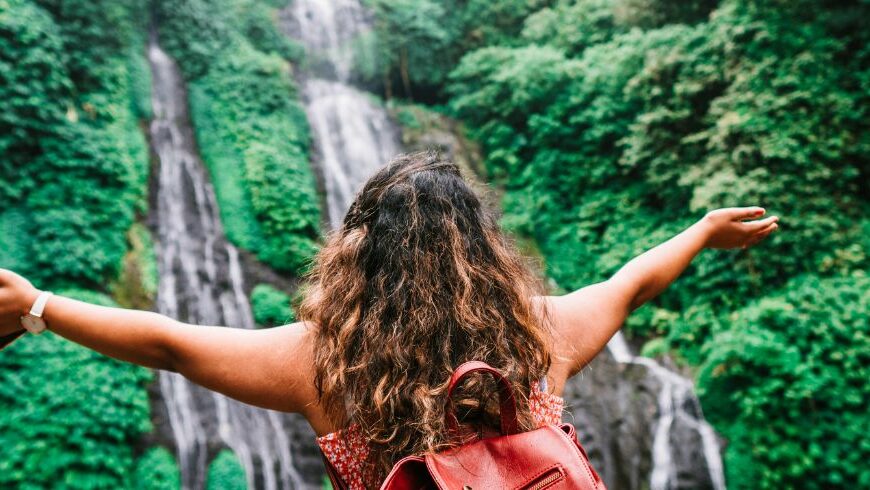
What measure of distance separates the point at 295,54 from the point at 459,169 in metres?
9.36

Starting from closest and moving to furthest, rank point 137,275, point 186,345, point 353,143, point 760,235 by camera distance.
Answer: point 186,345, point 760,235, point 137,275, point 353,143

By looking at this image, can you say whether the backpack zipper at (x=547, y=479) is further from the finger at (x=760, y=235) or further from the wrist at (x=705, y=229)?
the finger at (x=760, y=235)

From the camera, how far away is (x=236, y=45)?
8750 millimetres

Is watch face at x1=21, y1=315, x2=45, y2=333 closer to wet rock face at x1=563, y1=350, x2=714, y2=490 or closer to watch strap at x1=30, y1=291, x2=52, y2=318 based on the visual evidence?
watch strap at x1=30, y1=291, x2=52, y2=318

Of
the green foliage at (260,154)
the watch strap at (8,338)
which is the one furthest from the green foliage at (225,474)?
the watch strap at (8,338)

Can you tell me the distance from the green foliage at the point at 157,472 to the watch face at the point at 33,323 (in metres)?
4.45

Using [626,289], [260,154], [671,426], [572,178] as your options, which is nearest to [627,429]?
[671,426]

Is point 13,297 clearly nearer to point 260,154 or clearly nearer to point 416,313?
point 416,313

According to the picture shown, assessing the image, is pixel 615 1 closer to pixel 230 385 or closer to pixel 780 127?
pixel 780 127

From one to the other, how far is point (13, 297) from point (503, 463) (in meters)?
1.08

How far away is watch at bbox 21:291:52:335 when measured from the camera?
1141 millimetres

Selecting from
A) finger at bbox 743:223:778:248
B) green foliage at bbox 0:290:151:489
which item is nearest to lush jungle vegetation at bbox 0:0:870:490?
green foliage at bbox 0:290:151:489

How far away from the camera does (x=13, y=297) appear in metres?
1.12

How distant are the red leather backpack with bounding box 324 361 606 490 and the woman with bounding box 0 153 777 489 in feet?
0.16
